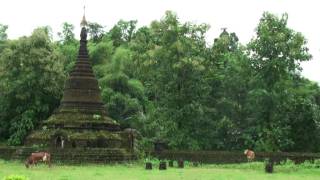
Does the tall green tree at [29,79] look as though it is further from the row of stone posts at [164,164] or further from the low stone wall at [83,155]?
the row of stone posts at [164,164]

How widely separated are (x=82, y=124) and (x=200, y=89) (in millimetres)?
8684

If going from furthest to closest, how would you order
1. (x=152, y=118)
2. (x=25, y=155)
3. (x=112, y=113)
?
(x=112, y=113) < (x=152, y=118) < (x=25, y=155)

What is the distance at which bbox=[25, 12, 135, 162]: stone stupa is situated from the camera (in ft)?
112

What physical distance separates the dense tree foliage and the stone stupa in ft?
14.7

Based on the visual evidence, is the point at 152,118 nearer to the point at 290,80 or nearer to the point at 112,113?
the point at 112,113

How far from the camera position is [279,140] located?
124ft

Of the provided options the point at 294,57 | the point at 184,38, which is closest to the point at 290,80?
the point at 294,57

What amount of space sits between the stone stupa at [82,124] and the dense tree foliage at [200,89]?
4.47 m

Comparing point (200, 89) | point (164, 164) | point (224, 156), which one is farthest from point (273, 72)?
point (164, 164)

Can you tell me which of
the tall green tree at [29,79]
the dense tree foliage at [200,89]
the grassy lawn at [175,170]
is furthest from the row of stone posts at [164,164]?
Answer: the tall green tree at [29,79]

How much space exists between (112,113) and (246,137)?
12.3m

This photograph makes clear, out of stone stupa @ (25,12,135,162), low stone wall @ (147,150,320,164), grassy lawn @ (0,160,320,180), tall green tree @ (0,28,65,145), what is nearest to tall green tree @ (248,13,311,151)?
low stone wall @ (147,150,320,164)

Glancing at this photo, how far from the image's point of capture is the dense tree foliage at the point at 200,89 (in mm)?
38062

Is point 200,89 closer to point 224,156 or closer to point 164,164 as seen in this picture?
point 224,156
